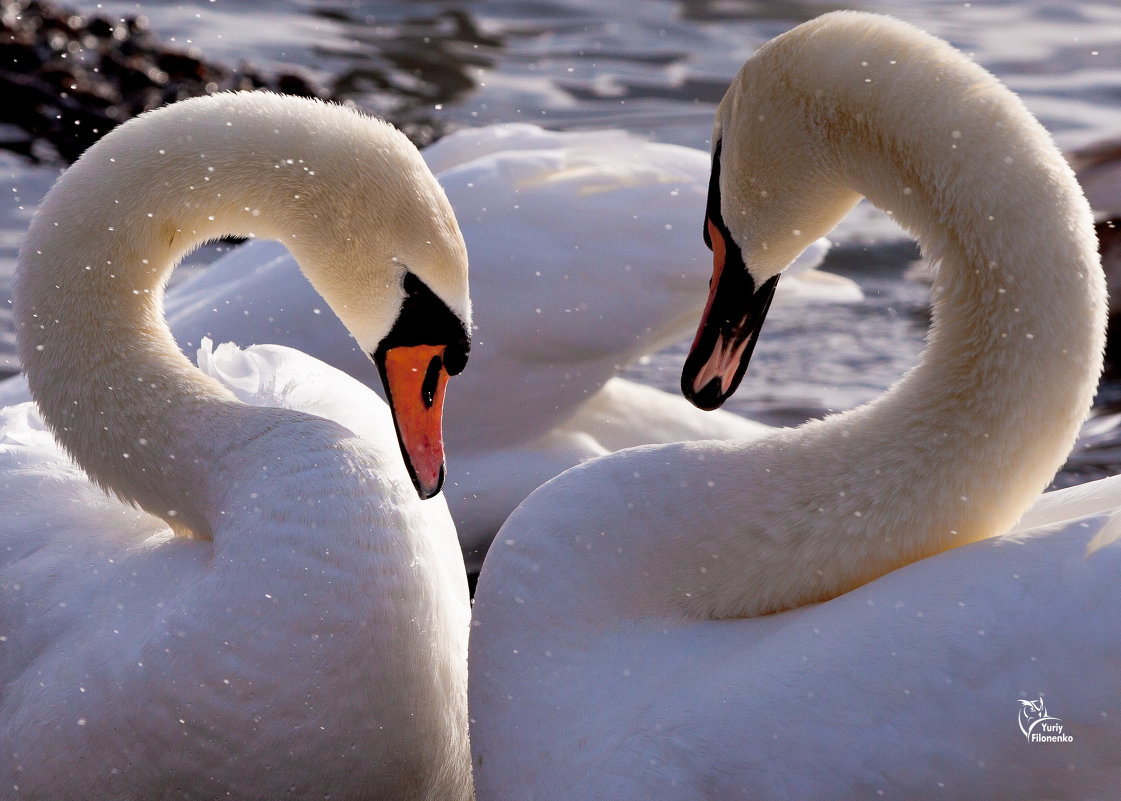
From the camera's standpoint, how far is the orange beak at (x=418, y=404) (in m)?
3.14

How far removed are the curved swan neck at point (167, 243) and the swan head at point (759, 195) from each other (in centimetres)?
60

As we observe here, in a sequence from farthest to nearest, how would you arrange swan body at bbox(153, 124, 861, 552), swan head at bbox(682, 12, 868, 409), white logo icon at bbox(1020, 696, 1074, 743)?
swan body at bbox(153, 124, 861, 552)
swan head at bbox(682, 12, 868, 409)
white logo icon at bbox(1020, 696, 1074, 743)

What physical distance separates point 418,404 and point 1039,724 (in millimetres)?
1317

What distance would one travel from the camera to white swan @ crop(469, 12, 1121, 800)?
101 inches

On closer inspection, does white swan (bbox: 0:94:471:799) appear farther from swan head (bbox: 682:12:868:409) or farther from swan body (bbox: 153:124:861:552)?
swan body (bbox: 153:124:861:552)

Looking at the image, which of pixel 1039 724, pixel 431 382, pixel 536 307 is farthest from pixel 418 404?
pixel 536 307

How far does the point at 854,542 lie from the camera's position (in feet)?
9.59

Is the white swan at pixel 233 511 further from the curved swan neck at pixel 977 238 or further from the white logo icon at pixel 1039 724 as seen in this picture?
the white logo icon at pixel 1039 724

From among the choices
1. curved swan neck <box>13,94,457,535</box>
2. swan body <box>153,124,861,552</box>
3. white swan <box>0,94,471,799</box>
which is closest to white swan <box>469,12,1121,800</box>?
white swan <box>0,94,471,799</box>

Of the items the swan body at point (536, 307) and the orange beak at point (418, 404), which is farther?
the swan body at point (536, 307)

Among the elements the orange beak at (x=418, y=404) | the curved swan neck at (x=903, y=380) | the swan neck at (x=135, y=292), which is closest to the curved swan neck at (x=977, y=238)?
the curved swan neck at (x=903, y=380)

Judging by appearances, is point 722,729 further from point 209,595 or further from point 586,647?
point 209,595

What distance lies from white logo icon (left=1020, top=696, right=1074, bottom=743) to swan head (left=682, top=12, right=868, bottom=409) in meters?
0.95

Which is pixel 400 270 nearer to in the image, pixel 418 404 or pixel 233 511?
pixel 418 404
